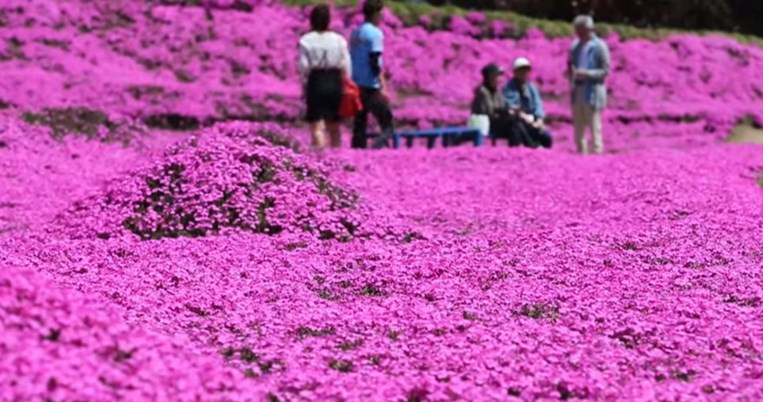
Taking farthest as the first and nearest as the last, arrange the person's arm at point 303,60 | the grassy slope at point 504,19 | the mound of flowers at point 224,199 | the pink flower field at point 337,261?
the grassy slope at point 504,19 < the person's arm at point 303,60 < the mound of flowers at point 224,199 < the pink flower field at point 337,261

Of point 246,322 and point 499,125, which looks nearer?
point 246,322

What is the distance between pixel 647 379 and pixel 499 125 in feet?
57.0

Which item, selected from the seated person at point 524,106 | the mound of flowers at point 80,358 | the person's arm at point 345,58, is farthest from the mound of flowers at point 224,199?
the seated person at point 524,106

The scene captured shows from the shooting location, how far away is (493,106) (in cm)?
2438

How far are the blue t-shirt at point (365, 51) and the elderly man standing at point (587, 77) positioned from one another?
4.78 meters

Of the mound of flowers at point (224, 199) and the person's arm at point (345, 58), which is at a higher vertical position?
the person's arm at point (345, 58)

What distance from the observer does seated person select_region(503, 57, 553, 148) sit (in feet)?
79.8

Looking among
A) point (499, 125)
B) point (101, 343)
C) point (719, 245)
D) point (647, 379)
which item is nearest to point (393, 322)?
point (647, 379)

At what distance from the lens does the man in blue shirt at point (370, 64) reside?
21000 millimetres

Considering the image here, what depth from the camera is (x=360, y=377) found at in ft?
23.5

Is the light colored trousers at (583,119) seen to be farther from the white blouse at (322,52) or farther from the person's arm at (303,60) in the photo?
the person's arm at (303,60)

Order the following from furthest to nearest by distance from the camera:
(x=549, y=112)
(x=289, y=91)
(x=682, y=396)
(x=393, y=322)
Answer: (x=549, y=112) → (x=289, y=91) → (x=393, y=322) → (x=682, y=396)

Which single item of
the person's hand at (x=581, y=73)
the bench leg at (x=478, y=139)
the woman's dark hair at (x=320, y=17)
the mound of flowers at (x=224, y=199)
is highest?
the woman's dark hair at (x=320, y=17)

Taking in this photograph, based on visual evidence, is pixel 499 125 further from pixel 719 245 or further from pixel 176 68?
pixel 719 245
